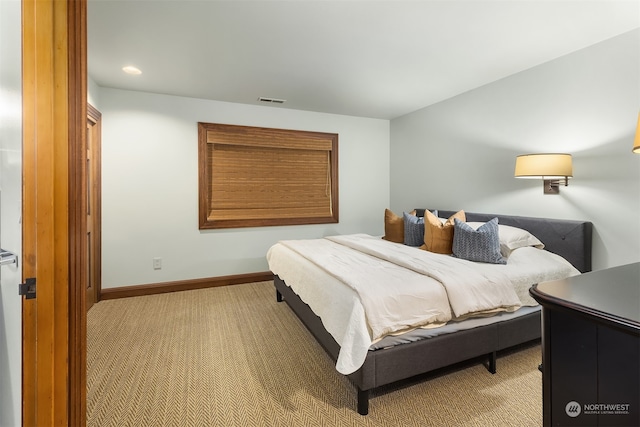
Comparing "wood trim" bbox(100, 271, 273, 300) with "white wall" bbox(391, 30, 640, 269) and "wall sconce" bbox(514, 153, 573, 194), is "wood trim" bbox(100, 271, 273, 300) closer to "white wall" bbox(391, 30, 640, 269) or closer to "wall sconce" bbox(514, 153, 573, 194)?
"white wall" bbox(391, 30, 640, 269)

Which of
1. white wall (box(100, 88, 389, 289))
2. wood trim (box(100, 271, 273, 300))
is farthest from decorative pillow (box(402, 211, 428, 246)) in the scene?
wood trim (box(100, 271, 273, 300))

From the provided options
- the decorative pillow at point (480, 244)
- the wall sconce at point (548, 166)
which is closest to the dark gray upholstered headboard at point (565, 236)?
the wall sconce at point (548, 166)

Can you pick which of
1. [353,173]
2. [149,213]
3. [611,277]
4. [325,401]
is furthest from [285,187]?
[611,277]

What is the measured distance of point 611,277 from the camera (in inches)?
43.9

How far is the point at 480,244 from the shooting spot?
2.46m

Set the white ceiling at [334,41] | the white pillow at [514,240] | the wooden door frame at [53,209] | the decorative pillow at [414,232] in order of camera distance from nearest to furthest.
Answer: the wooden door frame at [53,209] < the white ceiling at [334,41] < the white pillow at [514,240] < the decorative pillow at [414,232]

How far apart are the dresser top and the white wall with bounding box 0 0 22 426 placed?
174cm

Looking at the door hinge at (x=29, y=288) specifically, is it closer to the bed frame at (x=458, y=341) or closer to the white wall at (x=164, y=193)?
the bed frame at (x=458, y=341)

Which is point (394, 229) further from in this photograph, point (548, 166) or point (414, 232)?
point (548, 166)

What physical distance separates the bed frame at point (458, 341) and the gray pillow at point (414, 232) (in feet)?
3.22

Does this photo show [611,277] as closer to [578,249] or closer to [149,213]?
[578,249]

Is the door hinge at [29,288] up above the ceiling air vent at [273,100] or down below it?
below

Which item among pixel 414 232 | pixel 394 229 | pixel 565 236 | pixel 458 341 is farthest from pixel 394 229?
pixel 458 341

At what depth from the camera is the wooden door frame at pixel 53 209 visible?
3.16 feet
